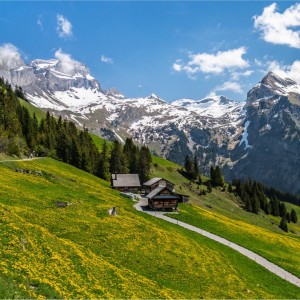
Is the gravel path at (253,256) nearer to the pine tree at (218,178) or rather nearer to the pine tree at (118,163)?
the pine tree at (118,163)

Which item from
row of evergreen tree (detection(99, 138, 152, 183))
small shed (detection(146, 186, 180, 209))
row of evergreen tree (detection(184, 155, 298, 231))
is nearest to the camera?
small shed (detection(146, 186, 180, 209))

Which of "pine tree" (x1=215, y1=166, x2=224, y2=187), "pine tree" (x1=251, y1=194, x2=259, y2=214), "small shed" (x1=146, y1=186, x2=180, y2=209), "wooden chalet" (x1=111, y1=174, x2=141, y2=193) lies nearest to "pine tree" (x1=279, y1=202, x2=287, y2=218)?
"pine tree" (x1=251, y1=194, x2=259, y2=214)

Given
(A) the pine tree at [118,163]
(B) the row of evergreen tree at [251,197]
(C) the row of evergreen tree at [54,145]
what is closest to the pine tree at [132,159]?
(C) the row of evergreen tree at [54,145]

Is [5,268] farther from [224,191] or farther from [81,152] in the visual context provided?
[224,191]

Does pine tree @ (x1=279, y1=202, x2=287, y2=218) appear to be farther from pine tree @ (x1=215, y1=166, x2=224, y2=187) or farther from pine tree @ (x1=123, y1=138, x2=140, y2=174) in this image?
pine tree @ (x1=123, y1=138, x2=140, y2=174)

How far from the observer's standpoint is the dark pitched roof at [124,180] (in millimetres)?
110588

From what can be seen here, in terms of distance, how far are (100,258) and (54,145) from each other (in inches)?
3980

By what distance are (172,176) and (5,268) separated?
15385 centimetres

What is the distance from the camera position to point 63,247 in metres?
Result: 31.1

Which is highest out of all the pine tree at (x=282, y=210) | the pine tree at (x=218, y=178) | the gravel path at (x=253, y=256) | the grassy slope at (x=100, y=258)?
the pine tree at (x=218, y=178)

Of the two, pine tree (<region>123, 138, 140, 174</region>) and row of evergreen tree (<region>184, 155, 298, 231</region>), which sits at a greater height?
pine tree (<region>123, 138, 140, 174</region>)

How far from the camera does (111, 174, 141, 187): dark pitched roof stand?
111m

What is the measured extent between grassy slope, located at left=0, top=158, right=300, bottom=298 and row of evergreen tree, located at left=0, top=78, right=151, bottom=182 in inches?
2031

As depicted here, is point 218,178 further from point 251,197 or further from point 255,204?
point 255,204
